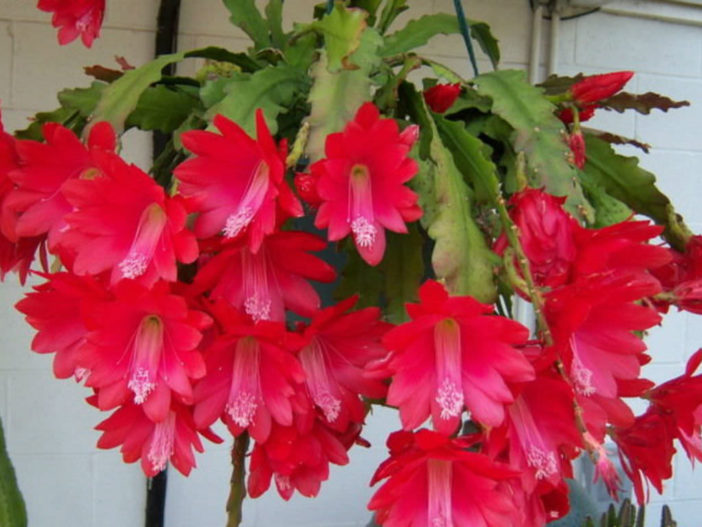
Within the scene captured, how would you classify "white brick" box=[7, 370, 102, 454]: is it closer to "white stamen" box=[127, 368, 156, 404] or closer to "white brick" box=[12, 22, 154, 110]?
"white brick" box=[12, 22, 154, 110]

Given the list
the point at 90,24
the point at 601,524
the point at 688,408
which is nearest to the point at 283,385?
the point at 688,408

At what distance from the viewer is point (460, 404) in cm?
37

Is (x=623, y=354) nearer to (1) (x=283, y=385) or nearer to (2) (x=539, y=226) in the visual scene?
(2) (x=539, y=226)

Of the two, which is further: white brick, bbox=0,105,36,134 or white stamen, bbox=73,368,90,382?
white brick, bbox=0,105,36,134

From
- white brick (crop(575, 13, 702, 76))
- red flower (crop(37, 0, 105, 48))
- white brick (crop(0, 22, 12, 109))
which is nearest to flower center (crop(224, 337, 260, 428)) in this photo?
red flower (crop(37, 0, 105, 48))

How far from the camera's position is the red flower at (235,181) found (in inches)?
16.0

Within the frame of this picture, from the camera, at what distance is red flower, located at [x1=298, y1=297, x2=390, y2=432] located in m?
0.46

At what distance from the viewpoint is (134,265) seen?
413 millimetres

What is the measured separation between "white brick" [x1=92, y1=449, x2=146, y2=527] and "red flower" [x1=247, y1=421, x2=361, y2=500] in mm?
846

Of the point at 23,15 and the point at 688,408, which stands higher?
the point at 23,15

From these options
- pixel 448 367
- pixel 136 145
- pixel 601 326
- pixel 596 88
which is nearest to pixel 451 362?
pixel 448 367

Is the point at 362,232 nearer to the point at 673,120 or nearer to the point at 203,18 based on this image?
the point at 203,18

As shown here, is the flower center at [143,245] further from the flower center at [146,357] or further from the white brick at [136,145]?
the white brick at [136,145]

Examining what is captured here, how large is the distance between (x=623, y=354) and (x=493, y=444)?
0.11 metres
